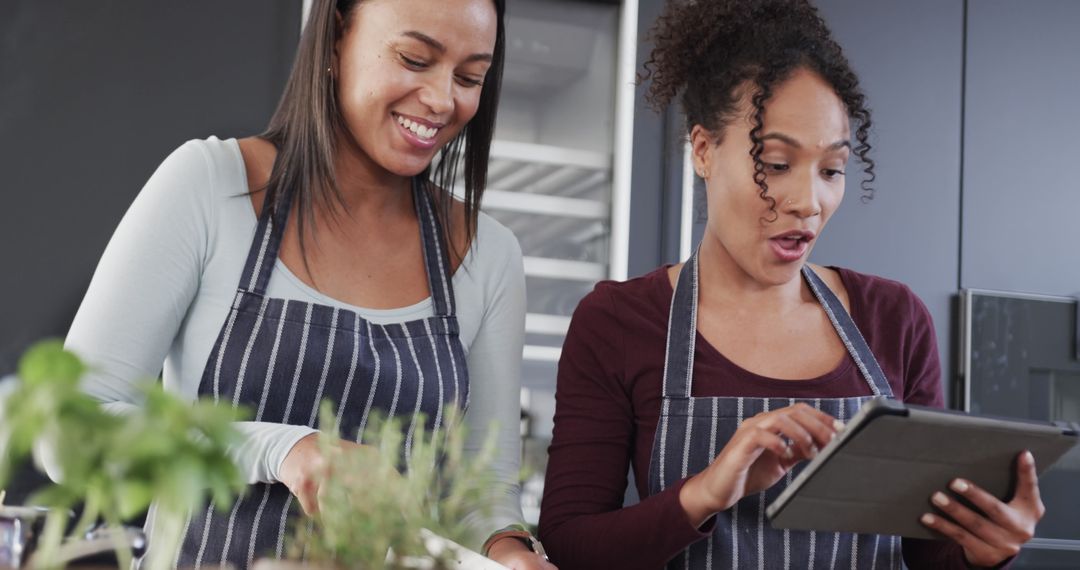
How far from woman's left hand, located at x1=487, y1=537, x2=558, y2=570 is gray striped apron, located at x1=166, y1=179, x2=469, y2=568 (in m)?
0.24

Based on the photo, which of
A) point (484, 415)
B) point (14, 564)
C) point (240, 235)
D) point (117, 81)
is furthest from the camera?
point (117, 81)

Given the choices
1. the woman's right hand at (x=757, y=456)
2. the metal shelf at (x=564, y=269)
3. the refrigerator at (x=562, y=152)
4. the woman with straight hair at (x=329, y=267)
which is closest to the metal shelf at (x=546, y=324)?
the refrigerator at (x=562, y=152)

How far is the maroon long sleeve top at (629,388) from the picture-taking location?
1.51m

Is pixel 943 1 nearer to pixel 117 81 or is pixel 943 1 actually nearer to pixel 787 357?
pixel 787 357

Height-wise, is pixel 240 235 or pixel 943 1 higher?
pixel 943 1

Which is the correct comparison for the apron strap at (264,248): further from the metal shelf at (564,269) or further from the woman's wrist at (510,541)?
the metal shelf at (564,269)

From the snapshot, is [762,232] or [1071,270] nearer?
[762,232]

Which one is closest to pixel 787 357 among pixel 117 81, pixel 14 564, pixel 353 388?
pixel 353 388

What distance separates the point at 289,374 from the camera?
1.45 metres

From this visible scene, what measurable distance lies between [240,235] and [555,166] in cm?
150

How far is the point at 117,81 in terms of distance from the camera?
2533mm

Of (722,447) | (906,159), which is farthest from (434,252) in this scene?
(906,159)

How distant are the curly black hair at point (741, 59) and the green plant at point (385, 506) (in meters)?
0.94

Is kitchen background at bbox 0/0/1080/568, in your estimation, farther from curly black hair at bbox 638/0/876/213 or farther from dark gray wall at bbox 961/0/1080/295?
curly black hair at bbox 638/0/876/213
